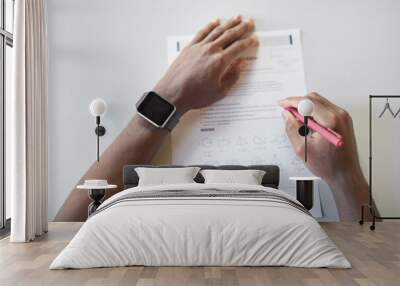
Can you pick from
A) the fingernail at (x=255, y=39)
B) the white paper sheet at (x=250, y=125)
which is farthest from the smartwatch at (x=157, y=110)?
the fingernail at (x=255, y=39)

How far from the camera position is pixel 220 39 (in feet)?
23.0

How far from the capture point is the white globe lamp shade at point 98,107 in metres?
6.81

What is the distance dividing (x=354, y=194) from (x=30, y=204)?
3.61 m

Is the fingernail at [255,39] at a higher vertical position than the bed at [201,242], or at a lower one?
higher

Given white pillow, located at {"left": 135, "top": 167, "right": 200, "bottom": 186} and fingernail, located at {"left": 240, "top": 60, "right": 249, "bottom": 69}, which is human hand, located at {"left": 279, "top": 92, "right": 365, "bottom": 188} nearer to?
fingernail, located at {"left": 240, "top": 60, "right": 249, "bottom": 69}

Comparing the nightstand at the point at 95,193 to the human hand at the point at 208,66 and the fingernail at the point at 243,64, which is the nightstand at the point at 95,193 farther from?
the fingernail at the point at 243,64

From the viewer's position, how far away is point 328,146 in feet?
22.6

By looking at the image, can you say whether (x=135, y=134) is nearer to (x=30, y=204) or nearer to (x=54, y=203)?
(x=54, y=203)

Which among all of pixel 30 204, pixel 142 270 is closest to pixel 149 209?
pixel 142 270

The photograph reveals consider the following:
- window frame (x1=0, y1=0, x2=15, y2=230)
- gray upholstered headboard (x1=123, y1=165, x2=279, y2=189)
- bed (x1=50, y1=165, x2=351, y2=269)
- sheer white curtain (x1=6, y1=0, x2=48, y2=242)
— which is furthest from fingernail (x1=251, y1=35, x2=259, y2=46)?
bed (x1=50, y1=165, x2=351, y2=269)

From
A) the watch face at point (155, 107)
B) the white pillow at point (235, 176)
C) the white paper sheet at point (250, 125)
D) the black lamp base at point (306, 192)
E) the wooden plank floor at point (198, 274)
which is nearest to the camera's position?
the wooden plank floor at point (198, 274)

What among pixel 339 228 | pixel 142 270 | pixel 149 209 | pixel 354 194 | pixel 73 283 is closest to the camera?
pixel 73 283

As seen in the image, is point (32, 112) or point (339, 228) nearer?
point (32, 112)

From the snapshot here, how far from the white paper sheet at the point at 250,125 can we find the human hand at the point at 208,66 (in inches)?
5.8
